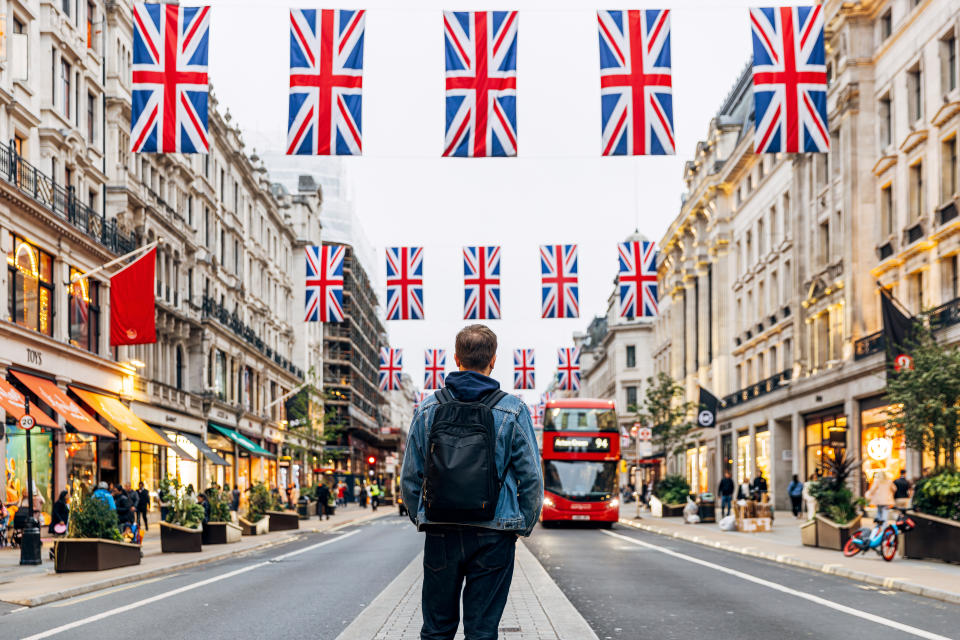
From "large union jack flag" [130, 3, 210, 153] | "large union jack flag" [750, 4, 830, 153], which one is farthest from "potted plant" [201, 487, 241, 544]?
"large union jack flag" [750, 4, 830, 153]

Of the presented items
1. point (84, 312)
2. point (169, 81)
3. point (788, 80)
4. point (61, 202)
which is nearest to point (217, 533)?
point (84, 312)

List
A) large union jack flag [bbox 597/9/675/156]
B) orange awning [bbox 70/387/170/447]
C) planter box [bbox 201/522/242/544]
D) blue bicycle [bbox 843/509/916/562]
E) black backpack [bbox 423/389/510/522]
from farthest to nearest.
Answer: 1. orange awning [bbox 70/387/170/447]
2. planter box [bbox 201/522/242/544]
3. blue bicycle [bbox 843/509/916/562]
4. large union jack flag [bbox 597/9/675/156]
5. black backpack [bbox 423/389/510/522]

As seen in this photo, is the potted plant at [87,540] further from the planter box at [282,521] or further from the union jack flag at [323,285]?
the planter box at [282,521]

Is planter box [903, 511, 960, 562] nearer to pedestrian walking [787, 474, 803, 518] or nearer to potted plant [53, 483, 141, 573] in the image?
potted plant [53, 483, 141, 573]

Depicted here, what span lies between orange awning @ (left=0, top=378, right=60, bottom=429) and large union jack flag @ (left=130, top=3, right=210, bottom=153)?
11047mm

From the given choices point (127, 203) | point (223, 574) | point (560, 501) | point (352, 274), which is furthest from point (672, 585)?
point (352, 274)

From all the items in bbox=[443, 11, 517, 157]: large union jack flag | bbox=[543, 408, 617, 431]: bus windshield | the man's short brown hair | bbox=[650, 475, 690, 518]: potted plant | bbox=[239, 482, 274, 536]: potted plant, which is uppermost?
bbox=[443, 11, 517, 157]: large union jack flag

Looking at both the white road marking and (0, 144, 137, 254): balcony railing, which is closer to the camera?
the white road marking

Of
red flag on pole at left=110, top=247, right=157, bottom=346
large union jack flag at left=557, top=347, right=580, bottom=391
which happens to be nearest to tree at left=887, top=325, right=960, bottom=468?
red flag on pole at left=110, top=247, right=157, bottom=346

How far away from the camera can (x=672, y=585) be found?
1698cm

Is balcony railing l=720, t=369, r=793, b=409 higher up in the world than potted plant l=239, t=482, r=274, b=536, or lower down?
higher up

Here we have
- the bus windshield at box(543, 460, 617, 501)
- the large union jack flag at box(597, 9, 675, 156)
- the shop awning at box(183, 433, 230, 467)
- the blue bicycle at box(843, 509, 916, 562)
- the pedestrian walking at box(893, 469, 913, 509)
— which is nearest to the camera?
the large union jack flag at box(597, 9, 675, 156)

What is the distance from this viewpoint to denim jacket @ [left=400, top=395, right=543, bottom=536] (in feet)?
18.1

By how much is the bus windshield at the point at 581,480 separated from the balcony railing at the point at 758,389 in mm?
17657
